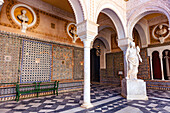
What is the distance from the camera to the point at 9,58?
15.9ft

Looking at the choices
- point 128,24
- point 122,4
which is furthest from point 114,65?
point 122,4

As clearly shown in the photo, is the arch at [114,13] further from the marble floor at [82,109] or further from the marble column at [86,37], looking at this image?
the marble floor at [82,109]

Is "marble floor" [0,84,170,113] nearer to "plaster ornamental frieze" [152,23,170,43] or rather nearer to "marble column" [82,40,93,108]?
"marble column" [82,40,93,108]

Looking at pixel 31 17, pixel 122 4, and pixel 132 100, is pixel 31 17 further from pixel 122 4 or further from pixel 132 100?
pixel 132 100

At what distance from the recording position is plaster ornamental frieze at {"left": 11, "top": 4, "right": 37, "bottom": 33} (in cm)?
521

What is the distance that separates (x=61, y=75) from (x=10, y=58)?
8.67ft

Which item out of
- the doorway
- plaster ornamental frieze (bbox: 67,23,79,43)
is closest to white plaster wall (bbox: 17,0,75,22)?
plaster ornamental frieze (bbox: 67,23,79,43)

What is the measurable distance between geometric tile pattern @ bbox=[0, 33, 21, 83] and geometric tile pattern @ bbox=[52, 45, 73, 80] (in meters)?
1.83

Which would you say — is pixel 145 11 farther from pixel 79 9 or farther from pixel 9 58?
pixel 9 58

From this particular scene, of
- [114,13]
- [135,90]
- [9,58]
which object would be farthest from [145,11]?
[9,58]

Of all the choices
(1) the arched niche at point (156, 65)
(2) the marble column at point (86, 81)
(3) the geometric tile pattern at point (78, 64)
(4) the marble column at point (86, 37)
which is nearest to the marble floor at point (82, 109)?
(2) the marble column at point (86, 81)

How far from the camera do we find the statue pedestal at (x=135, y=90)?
4.86 m

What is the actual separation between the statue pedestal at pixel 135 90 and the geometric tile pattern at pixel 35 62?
3835 mm

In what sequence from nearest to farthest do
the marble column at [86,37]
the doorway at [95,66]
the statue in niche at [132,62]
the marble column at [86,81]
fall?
1. the marble column at [86,81]
2. the marble column at [86,37]
3. the statue in niche at [132,62]
4. the doorway at [95,66]
